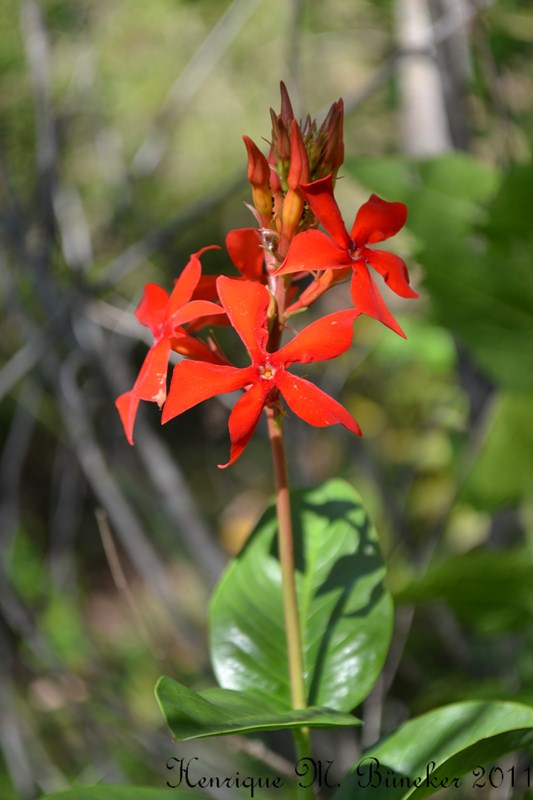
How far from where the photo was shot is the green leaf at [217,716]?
0.51 metres

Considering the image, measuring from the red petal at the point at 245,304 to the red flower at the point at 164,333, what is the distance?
0.04ft

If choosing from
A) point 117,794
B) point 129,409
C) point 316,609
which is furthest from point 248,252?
point 117,794

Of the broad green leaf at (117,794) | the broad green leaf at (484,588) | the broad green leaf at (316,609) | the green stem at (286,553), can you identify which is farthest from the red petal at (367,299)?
the broad green leaf at (484,588)

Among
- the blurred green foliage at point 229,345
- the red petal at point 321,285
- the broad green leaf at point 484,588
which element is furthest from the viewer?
the blurred green foliage at point 229,345

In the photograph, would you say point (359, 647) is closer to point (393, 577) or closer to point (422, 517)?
point (393, 577)

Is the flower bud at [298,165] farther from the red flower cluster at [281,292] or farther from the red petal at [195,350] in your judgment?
the red petal at [195,350]

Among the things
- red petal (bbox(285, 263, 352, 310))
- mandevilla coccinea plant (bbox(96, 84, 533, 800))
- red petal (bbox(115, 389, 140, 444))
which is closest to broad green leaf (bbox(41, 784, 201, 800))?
mandevilla coccinea plant (bbox(96, 84, 533, 800))

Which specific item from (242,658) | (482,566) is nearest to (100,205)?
(482,566)

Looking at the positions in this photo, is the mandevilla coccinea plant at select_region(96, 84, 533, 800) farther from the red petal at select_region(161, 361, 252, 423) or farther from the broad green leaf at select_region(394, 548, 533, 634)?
the broad green leaf at select_region(394, 548, 533, 634)

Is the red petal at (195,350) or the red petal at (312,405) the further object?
the red petal at (195,350)

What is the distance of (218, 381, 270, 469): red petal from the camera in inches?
21.3

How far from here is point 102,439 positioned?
5.25 feet

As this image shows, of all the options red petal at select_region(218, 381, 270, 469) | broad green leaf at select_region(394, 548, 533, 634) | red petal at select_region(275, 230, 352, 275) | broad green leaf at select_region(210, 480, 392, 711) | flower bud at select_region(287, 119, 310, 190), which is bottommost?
broad green leaf at select_region(394, 548, 533, 634)

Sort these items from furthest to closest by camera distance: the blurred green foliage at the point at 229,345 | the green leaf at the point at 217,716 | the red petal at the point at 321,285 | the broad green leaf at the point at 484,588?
the blurred green foliage at the point at 229,345, the broad green leaf at the point at 484,588, the red petal at the point at 321,285, the green leaf at the point at 217,716
